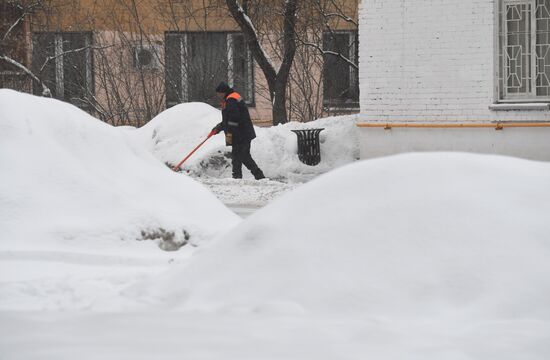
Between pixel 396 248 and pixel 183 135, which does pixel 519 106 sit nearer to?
pixel 183 135

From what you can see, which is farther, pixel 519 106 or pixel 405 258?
pixel 519 106

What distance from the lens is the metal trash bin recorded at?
58.7 ft

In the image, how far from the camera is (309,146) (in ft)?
59.0

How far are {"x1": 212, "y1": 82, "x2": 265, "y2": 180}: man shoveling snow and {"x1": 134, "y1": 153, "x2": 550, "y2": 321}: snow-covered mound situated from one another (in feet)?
33.7

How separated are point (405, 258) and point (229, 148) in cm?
1260

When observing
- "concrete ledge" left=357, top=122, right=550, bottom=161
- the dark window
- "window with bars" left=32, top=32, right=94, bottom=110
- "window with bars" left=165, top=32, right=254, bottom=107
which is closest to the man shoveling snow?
"concrete ledge" left=357, top=122, right=550, bottom=161

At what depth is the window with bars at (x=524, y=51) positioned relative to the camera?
15867 millimetres

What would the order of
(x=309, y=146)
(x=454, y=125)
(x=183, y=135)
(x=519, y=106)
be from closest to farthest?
(x=519, y=106) < (x=454, y=125) < (x=309, y=146) < (x=183, y=135)

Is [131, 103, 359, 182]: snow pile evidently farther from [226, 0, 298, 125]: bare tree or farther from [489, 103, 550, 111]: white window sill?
[489, 103, 550, 111]: white window sill

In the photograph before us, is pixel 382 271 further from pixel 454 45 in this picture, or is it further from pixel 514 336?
pixel 454 45

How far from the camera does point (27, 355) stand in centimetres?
483

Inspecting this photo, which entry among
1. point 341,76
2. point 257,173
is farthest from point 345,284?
point 341,76

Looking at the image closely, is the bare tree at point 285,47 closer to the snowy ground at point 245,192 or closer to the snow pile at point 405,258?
the snowy ground at point 245,192

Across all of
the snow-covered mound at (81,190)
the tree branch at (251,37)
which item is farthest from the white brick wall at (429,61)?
the snow-covered mound at (81,190)
